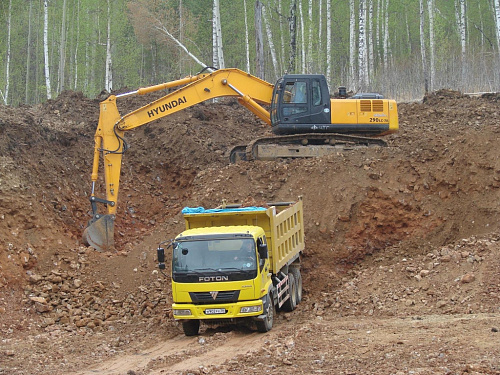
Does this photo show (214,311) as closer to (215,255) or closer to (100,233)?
(215,255)

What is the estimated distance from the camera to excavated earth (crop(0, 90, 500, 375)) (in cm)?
1047

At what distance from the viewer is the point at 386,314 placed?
13.4m

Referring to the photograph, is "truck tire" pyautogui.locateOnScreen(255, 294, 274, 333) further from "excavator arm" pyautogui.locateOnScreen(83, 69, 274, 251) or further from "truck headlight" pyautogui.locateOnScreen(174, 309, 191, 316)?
"excavator arm" pyautogui.locateOnScreen(83, 69, 274, 251)

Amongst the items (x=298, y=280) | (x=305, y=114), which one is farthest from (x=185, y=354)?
(x=305, y=114)

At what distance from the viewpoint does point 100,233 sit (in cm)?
1677

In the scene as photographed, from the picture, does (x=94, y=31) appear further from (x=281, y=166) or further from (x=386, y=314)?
(x=386, y=314)

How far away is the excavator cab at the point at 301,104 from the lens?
796 inches

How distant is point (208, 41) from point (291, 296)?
35.9 m

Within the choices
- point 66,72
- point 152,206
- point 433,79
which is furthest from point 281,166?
point 66,72

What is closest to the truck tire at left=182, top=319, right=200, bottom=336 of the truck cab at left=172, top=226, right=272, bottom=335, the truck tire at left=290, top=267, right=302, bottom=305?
the truck cab at left=172, top=226, right=272, bottom=335

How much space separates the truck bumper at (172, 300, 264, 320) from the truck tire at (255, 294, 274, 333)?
215mm

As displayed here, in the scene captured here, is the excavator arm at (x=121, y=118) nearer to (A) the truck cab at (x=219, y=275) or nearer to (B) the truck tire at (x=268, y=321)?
(A) the truck cab at (x=219, y=275)

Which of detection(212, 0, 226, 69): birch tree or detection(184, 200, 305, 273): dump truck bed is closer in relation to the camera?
detection(184, 200, 305, 273): dump truck bed

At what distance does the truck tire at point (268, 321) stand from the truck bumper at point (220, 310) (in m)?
0.22
